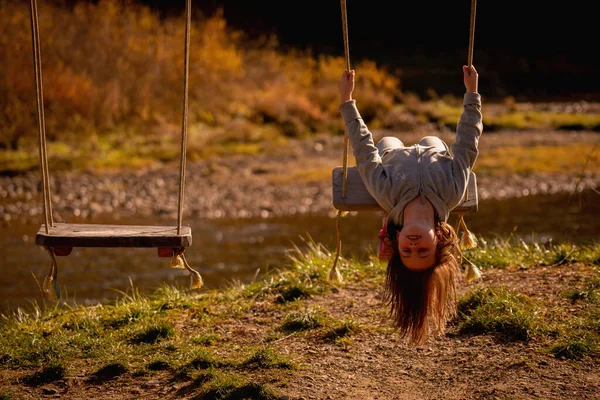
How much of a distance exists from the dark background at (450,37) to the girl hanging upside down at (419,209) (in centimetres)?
1884

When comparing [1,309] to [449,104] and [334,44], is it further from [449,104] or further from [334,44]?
[334,44]

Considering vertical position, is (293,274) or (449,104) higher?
(449,104)

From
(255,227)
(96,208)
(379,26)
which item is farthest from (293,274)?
(379,26)

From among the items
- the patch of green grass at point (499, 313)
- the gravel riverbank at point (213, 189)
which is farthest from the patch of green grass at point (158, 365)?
the gravel riverbank at point (213, 189)

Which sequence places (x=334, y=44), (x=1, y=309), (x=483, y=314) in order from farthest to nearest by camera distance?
(x=334, y=44) < (x=1, y=309) < (x=483, y=314)

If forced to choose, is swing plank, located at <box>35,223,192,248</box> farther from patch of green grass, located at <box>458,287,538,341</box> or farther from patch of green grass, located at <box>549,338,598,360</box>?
patch of green grass, located at <box>549,338,598,360</box>

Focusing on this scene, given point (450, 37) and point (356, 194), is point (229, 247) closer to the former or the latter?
point (356, 194)

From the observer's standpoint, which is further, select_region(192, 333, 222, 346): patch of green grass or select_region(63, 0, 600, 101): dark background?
select_region(63, 0, 600, 101): dark background

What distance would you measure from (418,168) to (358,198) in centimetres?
41

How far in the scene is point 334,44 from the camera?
2733 centimetres

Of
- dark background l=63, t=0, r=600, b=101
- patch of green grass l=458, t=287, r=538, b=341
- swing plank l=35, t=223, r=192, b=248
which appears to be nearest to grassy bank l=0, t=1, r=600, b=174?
dark background l=63, t=0, r=600, b=101

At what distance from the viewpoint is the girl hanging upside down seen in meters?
4.59

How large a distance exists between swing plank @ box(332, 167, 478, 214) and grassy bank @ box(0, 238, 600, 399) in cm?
87

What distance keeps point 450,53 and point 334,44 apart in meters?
3.70
